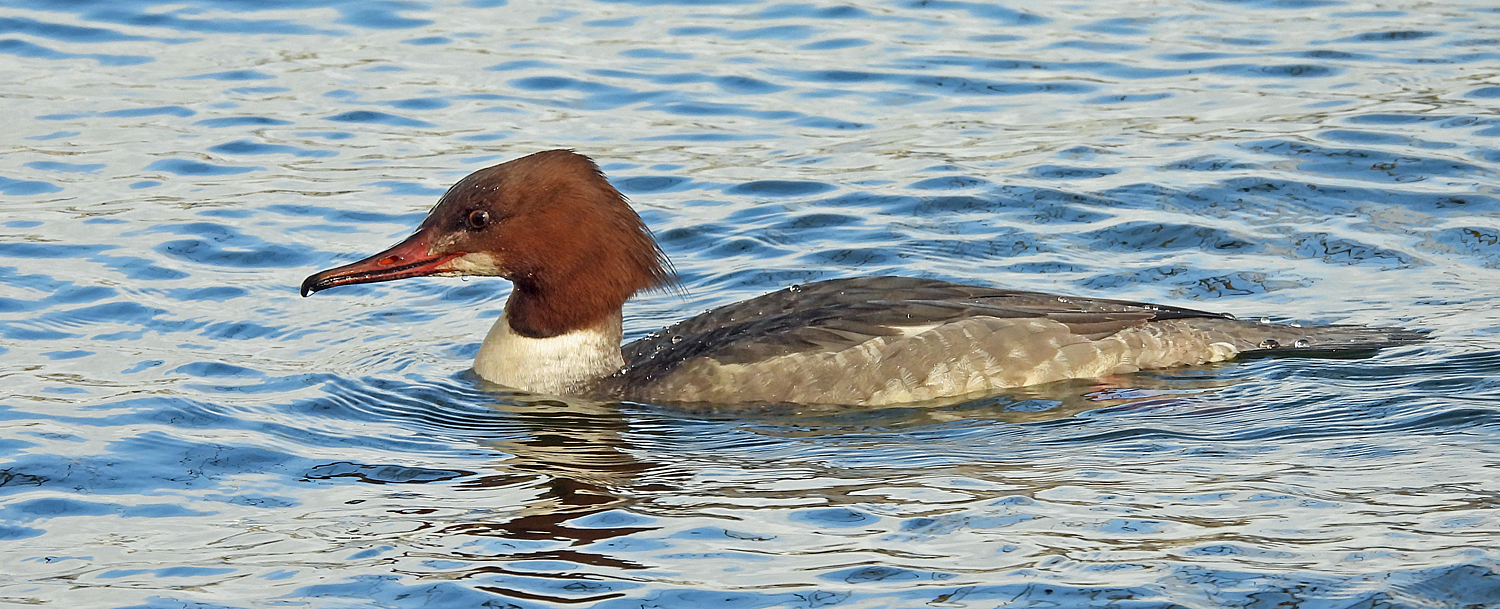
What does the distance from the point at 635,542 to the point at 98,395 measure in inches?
117

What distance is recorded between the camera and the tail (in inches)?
317

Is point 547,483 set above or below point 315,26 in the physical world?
below

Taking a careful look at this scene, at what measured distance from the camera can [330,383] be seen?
8.18m

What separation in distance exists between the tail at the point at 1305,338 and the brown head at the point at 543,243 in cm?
252

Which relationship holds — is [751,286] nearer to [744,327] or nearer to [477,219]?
[744,327]

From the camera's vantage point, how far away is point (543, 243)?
8141 mm

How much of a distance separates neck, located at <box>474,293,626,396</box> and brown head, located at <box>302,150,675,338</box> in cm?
5

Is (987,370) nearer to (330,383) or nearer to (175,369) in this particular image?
(330,383)

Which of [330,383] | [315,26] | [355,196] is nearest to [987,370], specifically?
[330,383]

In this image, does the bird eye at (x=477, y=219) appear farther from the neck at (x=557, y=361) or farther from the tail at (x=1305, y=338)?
the tail at (x=1305, y=338)

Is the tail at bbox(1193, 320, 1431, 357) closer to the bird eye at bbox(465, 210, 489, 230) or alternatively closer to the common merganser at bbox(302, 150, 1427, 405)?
the common merganser at bbox(302, 150, 1427, 405)

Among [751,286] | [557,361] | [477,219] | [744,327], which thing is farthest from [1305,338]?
[477,219]

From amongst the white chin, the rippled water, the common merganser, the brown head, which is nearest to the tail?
the common merganser

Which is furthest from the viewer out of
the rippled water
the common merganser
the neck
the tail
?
the neck
